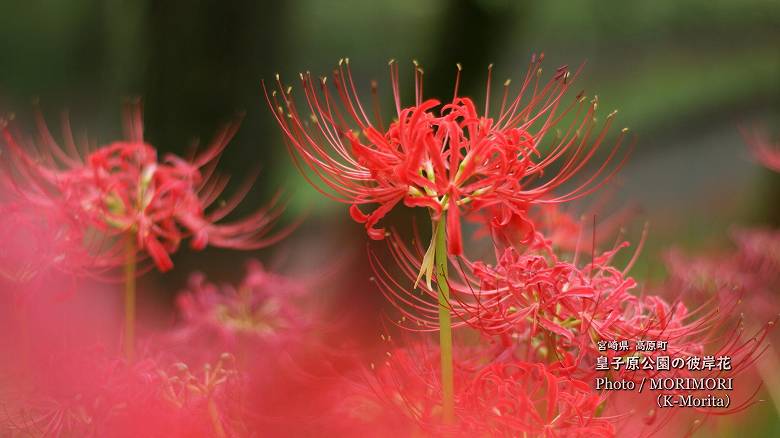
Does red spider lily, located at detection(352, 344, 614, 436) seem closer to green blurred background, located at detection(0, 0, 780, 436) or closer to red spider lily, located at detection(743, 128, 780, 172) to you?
red spider lily, located at detection(743, 128, 780, 172)

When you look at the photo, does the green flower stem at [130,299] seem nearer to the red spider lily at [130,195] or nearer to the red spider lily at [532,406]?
the red spider lily at [130,195]

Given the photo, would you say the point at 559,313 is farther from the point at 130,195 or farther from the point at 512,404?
the point at 130,195

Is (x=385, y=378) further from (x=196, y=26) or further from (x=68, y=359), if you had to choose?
(x=196, y=26)

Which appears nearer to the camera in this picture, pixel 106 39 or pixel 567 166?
pixel 567 166

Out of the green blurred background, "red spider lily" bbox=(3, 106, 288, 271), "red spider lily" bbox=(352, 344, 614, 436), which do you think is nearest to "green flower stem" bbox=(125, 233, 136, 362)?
"red spider lily" bbox=(3, 106, 288, 271)

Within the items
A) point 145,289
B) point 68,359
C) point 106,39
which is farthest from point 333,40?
point 68,359

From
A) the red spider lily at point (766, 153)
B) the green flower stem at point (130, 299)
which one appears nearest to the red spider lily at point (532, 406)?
the green flower stem at point (130, 299)

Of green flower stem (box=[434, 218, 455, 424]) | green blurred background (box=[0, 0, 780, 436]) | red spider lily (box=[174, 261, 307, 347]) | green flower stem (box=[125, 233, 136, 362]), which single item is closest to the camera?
green flower stem (box=[434, 218, 455, 424])
